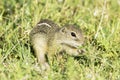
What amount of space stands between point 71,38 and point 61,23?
59.8 inches

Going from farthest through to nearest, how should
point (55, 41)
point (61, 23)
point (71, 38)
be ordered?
point (61, 23) → point (55, 41) → point (71, 38)

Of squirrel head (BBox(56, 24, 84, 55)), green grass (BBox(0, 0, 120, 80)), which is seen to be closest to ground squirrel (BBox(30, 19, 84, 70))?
squirrel head (BBox(56, 24, 84, 55))

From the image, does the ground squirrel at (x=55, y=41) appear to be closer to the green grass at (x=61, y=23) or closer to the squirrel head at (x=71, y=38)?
the squirrel head at (x=71, y=38)

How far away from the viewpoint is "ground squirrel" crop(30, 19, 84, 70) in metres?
6.65

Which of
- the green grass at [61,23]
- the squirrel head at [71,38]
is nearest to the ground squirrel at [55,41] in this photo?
the squirrel head at [71,38]

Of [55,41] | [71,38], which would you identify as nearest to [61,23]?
[55,41]

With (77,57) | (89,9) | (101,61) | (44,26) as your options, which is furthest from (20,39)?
(89,9)

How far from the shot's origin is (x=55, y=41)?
6809 millimetres

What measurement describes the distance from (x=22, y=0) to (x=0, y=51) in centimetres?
236

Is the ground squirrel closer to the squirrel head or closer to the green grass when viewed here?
the squirrel head

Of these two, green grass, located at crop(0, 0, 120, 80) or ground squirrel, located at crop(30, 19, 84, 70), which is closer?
green grass, located at crop(0, 0, 120, 80)

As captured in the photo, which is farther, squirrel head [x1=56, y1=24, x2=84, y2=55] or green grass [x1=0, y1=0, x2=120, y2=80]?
squirrel head [x1=56, y1=24, x2=84, y2=55]

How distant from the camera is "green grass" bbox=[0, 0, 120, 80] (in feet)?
19.6

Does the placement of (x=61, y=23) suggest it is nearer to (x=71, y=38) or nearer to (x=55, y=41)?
(x=55, y=41)
